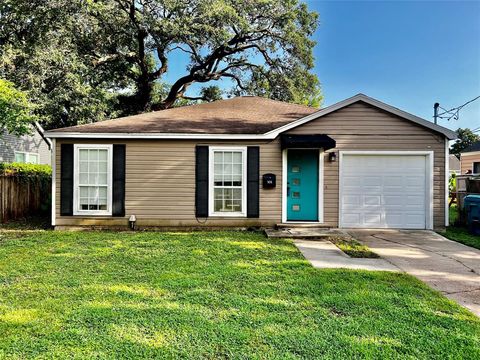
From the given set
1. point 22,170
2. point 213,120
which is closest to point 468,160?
point 213,120

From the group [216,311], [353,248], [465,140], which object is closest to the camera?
[216,311]

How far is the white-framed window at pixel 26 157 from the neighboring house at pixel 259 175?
35.2 ft

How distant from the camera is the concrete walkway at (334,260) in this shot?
16.7 feet

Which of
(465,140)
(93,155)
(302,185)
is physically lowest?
(302,185)

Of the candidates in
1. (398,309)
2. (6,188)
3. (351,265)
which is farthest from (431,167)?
(6,188)

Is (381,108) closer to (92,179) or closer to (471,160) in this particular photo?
(92,179)

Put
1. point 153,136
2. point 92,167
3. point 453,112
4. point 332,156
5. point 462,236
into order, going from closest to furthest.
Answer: point 462,236 < point 153,136 < point 92,167 < point 332,156 < point 453,112

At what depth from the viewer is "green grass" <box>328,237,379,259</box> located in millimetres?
5852

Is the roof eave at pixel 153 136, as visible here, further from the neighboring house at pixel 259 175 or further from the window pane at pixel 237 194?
the window pane at pixel 237 194

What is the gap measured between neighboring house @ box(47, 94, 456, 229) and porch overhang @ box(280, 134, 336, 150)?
0.39 ft

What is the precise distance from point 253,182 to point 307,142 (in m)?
1.78

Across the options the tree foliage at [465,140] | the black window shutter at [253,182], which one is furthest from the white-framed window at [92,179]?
the tree foliage at [465,140]

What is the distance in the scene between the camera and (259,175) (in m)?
8.31

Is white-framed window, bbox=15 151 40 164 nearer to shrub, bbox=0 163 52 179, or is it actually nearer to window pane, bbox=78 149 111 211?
shrub, bbox=0 163 52 179
